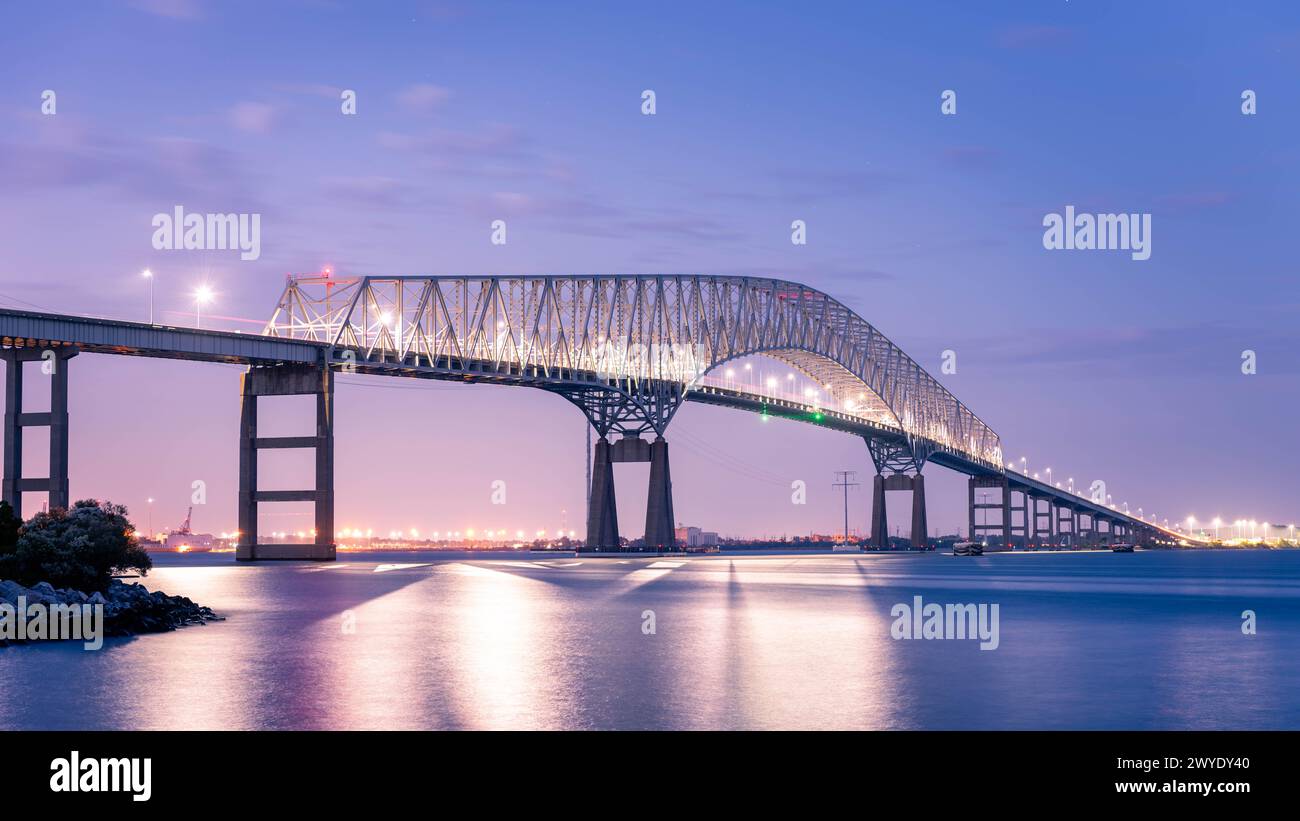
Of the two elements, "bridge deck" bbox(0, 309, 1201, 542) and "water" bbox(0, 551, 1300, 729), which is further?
"bridge deck" bbox(0, 309, 1201, 542)

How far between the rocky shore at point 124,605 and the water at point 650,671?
3.42 feet

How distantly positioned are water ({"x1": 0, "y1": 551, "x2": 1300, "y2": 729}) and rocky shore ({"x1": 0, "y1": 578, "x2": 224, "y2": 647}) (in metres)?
1.04

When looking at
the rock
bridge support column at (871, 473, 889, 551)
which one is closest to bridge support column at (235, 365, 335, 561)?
the rock

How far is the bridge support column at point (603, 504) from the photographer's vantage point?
124 m

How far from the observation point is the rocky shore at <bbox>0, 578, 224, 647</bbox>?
3412 cm

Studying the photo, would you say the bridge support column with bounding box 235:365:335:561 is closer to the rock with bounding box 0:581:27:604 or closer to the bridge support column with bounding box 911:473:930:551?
the rock with bounding box 0:581:27:604

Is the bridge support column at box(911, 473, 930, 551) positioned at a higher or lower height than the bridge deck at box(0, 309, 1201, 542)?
lower

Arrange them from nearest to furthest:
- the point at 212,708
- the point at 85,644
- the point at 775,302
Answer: the point at 212,708, the point at 85,644, the point at 775,302

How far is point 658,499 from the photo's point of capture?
12388cm

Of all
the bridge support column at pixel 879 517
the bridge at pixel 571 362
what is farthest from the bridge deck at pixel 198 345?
the bridge support column at pixel 879 517

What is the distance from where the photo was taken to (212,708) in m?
20.8
